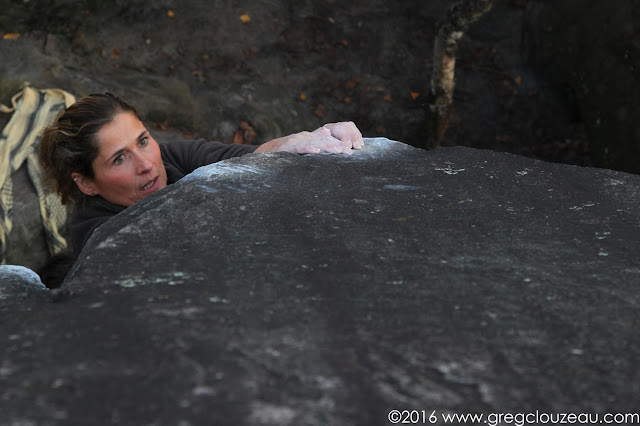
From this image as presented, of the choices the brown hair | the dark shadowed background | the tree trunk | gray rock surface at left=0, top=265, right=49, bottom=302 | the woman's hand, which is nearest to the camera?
gray rock surface at left=0, top=265, right=49, bottom=302

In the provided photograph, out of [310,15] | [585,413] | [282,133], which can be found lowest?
[282,133]

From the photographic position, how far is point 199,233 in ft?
5.14

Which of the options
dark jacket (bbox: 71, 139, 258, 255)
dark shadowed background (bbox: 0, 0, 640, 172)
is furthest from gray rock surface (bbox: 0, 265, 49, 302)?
dark shadowed background (bbox: 0, 0, 640, 172)

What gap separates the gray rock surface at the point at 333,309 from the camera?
3.31 feet

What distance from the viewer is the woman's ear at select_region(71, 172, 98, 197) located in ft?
8.44

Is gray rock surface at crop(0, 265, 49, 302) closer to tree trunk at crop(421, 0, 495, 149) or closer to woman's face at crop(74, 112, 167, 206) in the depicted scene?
woman's face at crop(74, 112, 167, 206)

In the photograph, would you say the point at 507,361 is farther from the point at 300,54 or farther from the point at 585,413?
the point at 300,54

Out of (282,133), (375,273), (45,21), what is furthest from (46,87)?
(375,273)

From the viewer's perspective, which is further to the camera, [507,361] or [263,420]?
[507,361]

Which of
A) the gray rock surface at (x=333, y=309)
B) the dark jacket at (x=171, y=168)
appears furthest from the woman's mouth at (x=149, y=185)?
the gray rock surface at (x=333, y=309)

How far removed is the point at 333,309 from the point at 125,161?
152 cm

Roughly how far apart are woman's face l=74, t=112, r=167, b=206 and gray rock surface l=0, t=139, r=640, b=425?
67 cm

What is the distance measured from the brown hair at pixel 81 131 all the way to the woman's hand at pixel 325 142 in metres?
0.65

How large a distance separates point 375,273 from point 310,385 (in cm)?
42
